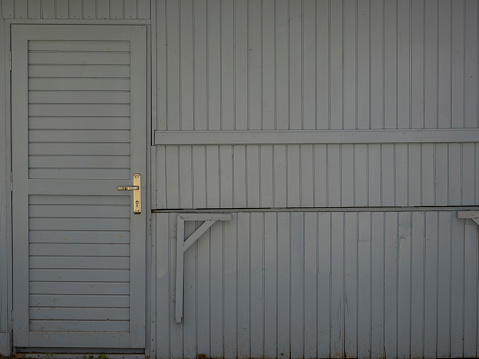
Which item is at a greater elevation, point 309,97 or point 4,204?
point 309,97

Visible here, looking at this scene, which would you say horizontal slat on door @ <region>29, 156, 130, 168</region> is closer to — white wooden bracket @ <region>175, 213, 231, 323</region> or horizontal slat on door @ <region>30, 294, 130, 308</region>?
white wooden bracket @ <region>175, 213, 231, 323</region>

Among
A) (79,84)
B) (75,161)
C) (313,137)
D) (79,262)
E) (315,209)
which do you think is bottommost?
(79,262)

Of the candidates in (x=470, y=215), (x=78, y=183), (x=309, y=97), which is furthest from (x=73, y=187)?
(x=470, y=215)

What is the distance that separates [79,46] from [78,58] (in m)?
0.08

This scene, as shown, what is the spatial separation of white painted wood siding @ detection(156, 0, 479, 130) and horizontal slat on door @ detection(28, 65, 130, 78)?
27 centimetres

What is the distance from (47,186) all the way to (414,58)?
2.65m

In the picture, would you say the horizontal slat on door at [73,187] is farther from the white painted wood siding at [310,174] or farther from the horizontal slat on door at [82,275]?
the horizontal slat on door at [82,275]

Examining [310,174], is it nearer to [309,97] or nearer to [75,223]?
[309,97]

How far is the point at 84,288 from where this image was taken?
144 inches

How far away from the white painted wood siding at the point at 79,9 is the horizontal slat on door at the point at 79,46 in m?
0.16

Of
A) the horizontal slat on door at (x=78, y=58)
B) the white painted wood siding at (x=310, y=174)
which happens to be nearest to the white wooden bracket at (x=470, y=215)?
the white painted wood siding at (x=310, y=174)

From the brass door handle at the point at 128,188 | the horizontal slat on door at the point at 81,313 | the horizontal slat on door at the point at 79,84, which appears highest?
the horizontal slat on door at the point at 79,84

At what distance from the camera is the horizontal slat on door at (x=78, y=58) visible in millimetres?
3607

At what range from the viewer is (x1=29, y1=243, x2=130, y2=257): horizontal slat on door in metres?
3.66
